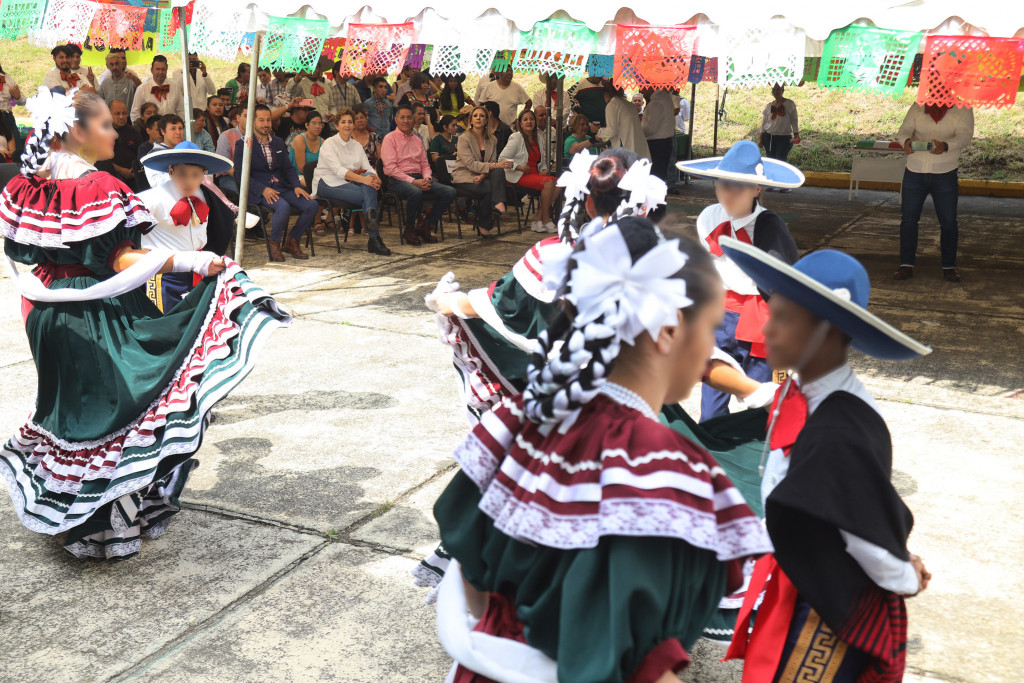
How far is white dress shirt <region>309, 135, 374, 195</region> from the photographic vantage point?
10016mm

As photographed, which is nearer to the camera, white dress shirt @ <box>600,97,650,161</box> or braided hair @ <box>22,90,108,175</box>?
braided hair @ <box>22,90,108,175</box>

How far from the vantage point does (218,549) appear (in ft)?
12.3

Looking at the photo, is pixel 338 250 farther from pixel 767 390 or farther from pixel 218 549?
pixel 767 390

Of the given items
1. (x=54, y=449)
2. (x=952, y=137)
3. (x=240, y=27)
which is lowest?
(x=54, y=449)

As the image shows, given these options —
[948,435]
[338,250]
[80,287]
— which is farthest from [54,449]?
[338,250]

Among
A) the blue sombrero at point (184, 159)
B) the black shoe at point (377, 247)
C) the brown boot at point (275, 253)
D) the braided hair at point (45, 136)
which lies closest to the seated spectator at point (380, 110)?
the black shoe at point (377, 247)

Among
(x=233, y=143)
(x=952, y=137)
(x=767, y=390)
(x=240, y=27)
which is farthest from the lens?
(x=233, y=143)

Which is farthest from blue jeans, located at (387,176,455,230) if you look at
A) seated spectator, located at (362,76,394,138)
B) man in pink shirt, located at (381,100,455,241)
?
seated spectator, located at (362,76,394,138)

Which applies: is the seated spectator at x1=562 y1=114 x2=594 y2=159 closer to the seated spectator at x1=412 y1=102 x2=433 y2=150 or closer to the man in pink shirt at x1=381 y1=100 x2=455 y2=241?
the seated spectator at x1=412 y1=102 x2=433 y2=150

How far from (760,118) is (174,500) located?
2015 centimetres

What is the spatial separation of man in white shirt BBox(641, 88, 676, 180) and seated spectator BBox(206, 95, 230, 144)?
5640 millimetres

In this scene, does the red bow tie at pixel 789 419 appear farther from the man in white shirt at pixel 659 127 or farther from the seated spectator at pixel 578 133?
the man in white shirt at pixel 659 127

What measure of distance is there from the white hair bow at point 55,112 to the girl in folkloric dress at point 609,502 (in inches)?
106

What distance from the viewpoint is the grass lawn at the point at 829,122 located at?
61.4 ft
